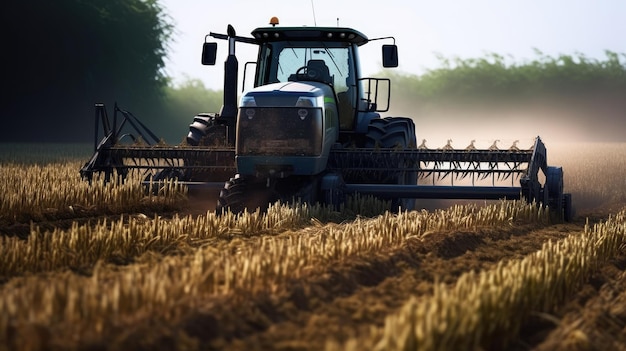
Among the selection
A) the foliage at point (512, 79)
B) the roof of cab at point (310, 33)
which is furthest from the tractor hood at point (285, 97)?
the foliage at point (512, 79)

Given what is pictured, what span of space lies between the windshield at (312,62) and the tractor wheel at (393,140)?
0.78 meters

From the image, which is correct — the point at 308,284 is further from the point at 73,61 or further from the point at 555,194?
the point at 73,61

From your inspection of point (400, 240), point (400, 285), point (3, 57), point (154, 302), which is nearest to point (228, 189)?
point (400, 240)

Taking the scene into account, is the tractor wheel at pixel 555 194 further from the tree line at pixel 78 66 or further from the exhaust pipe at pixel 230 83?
the tree line at pixel 78 66

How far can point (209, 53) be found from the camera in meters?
12.4

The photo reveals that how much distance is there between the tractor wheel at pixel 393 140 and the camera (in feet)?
42.4

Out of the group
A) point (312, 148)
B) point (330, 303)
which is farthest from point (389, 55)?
point (330, 303)

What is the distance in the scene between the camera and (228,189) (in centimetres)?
1155

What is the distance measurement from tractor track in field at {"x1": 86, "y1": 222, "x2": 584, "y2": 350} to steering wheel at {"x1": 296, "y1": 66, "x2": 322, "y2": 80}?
14.3 feet

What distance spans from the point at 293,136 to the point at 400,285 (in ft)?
16.9

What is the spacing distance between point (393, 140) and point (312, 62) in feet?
4.78

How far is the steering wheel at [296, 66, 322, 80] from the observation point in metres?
12.8

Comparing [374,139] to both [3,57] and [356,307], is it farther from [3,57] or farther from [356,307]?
[3,57]

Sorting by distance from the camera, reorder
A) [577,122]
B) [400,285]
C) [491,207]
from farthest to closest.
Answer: [577,122], [491,207], [400,285]
